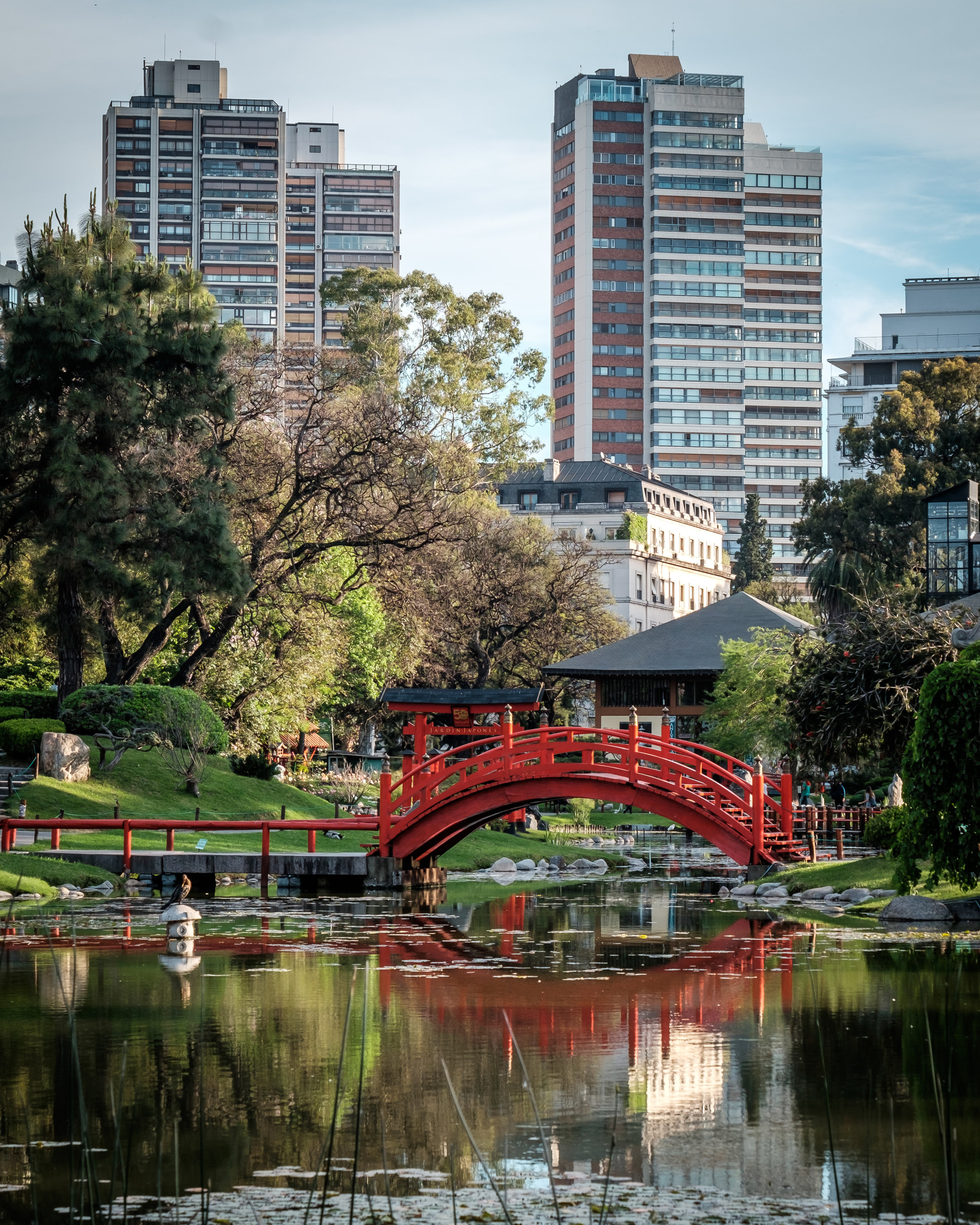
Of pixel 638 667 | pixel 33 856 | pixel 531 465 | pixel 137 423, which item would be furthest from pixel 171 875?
pixel 531 465

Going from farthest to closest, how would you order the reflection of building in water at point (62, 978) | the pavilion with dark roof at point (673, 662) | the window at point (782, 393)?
the window at point (782, 393), the pavilion with dark roof at point (673, 662), the reflection of building in water at point (62, 978)

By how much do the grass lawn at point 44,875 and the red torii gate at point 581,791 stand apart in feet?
16.8

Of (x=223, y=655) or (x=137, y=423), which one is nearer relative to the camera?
(x=137, y=423)

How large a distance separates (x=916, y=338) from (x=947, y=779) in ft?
345

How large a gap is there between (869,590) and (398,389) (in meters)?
21.5

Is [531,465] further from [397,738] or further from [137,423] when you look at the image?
[137,423]

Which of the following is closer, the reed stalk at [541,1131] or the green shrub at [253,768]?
the reed stalk at [541,1131]

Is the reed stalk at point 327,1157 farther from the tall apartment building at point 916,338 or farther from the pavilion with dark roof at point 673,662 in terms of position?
the tall apartment building at point 916,338

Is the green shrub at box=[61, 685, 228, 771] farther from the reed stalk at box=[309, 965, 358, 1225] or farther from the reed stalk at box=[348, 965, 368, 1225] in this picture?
the reed stalk at box=[309, 965, 358, 1225]

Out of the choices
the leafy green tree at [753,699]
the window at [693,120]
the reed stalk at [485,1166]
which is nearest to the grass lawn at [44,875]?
the reed stalk at [485,1166]

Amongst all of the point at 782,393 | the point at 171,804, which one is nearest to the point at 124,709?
the point at 171,804

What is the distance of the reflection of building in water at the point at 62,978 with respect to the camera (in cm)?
1573

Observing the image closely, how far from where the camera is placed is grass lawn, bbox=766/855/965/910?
25609 millimetres

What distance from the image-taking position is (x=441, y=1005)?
1612cm
